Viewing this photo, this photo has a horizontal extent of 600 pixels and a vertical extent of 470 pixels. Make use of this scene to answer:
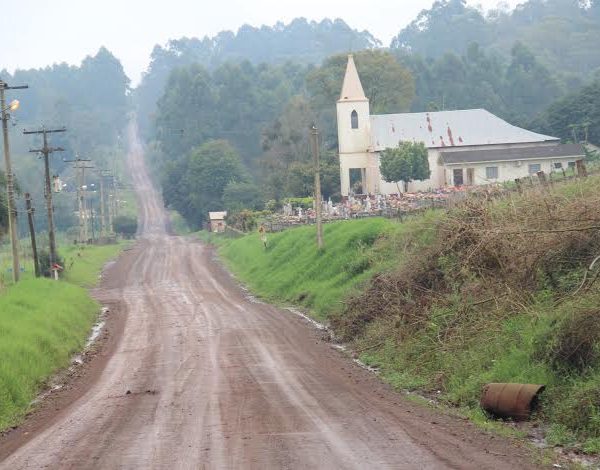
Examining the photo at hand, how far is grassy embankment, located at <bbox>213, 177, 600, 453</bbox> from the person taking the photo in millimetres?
13539

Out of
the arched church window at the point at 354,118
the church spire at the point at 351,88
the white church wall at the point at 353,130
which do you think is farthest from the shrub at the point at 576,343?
the church spire at the point at 351,88

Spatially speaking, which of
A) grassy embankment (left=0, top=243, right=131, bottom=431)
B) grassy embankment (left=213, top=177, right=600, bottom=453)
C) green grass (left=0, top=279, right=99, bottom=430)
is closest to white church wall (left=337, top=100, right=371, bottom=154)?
grassy embankment (left=0, top=243, right=131, bottom=431)

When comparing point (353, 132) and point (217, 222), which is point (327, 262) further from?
point (217, 222)

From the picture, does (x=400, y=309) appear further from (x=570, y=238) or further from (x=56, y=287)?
(x=56, y=287)

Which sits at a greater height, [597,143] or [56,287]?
[597,143]

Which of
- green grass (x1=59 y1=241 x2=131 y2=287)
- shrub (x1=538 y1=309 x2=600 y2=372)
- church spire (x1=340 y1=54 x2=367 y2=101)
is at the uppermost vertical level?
church spire (x1=340 y1=54 x2=367 y2=101)

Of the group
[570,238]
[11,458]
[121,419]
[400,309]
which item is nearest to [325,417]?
[121,419]

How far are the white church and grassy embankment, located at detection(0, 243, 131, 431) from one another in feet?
156

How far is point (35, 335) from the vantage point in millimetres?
21000

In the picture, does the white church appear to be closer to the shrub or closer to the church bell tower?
the church bell tower

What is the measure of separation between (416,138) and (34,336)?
62.7m

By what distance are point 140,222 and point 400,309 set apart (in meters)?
109

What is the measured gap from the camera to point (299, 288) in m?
34.6

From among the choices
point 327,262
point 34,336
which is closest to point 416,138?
point 327,262
